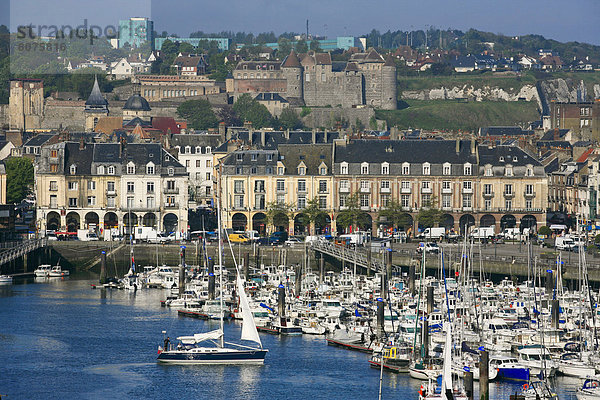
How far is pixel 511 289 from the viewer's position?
74.4 metres

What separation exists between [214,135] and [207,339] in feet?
193

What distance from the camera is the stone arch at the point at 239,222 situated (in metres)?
97.9

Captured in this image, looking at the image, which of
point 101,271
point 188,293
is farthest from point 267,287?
point 101,271

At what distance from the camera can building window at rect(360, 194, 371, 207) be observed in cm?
A: 9769

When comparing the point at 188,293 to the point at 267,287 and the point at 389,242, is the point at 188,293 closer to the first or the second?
the point at 267,287

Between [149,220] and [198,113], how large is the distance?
9650 cm

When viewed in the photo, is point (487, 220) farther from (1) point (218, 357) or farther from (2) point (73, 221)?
(1) point (218, 357)

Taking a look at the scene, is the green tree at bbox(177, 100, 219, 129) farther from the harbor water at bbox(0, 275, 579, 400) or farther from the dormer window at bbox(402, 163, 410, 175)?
the harbor water at bbox(0, 275, 579, 400)

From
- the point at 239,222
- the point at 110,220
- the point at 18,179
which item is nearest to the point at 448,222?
the point at 239,222

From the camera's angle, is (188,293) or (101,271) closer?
(188,293)

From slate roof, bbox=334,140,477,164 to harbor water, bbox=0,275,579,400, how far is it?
28.3 m

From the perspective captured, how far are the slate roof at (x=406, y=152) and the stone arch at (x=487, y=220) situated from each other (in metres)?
3.80

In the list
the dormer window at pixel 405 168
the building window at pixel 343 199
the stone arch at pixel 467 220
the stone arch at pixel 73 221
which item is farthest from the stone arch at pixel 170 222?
the stone arch at pixel 467 220

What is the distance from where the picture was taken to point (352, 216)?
9594 cm
